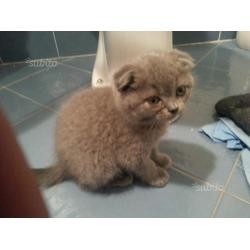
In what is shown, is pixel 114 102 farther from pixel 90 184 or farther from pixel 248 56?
pixel 248 56

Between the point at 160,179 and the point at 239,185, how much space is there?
0.29 m

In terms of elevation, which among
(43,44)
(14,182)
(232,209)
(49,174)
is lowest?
(232,209)

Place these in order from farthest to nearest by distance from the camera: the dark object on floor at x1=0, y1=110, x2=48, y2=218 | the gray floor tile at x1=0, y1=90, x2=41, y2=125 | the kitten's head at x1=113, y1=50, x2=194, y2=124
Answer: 1. the gray floor tile at x1=0, y1=90, x2=41, y2=125
2. the kitten's head at x1=113, y1=50, x2=194, y2=124
3. the dark object on floor at x1=0, y1=110, x2=48, y2=218

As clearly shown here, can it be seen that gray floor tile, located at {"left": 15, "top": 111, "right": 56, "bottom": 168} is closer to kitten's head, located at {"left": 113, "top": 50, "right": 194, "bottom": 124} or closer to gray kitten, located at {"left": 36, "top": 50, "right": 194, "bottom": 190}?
gray kitten, located at {"left": 36, "top": 50, "right": 194, "bottom": 190}

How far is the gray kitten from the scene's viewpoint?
0.69 metres

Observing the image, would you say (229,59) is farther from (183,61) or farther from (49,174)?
(49,174)

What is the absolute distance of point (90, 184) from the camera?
91 cm

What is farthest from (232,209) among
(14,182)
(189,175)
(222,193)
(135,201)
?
(14,182)

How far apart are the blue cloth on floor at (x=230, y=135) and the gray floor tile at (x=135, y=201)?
23 cm

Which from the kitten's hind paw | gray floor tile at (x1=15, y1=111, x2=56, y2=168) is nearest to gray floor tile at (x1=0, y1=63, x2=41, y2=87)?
gray floor tile at (x1=15, y1=111, x2=56, y2=168)

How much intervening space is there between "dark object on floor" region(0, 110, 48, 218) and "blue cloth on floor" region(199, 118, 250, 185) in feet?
2.82

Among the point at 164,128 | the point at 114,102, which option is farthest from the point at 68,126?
the point at 164,128

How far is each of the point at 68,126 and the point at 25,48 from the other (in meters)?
1.15

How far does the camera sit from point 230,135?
3.68ft
